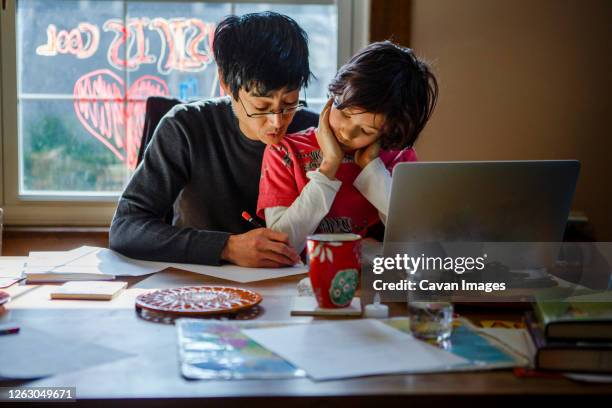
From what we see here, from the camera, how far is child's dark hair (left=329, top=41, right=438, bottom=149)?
1532mm

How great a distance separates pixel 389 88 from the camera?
1.54 metres

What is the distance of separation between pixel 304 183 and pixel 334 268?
25.9 inches

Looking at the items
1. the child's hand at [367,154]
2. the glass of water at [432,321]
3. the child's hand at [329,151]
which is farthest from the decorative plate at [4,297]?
the child's hand at [367,154]

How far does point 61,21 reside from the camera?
2535mm

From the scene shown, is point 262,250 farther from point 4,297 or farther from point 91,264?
point 4,297

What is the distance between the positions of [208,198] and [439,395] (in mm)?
1155

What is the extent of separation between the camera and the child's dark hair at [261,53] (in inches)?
64.9

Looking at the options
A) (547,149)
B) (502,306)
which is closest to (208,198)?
(502,306)

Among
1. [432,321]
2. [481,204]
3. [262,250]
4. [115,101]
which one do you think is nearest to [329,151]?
[262,250]

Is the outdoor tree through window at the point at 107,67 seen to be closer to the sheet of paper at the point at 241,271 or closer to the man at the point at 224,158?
the man at the point at 224,158

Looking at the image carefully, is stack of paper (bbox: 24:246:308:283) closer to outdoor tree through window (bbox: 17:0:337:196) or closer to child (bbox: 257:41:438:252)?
child (bbox: 257:41:438:252)

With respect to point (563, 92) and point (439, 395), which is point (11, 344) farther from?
point (563, 92)

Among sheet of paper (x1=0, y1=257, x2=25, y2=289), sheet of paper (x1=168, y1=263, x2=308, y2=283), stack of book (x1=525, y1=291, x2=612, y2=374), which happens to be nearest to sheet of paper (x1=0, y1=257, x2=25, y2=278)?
sheet of paper (x1=0, y1=257, x2=25, y2=289)

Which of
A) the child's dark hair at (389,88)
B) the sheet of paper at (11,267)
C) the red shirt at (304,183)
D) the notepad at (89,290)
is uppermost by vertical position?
the child's dark hair at (389,88)
